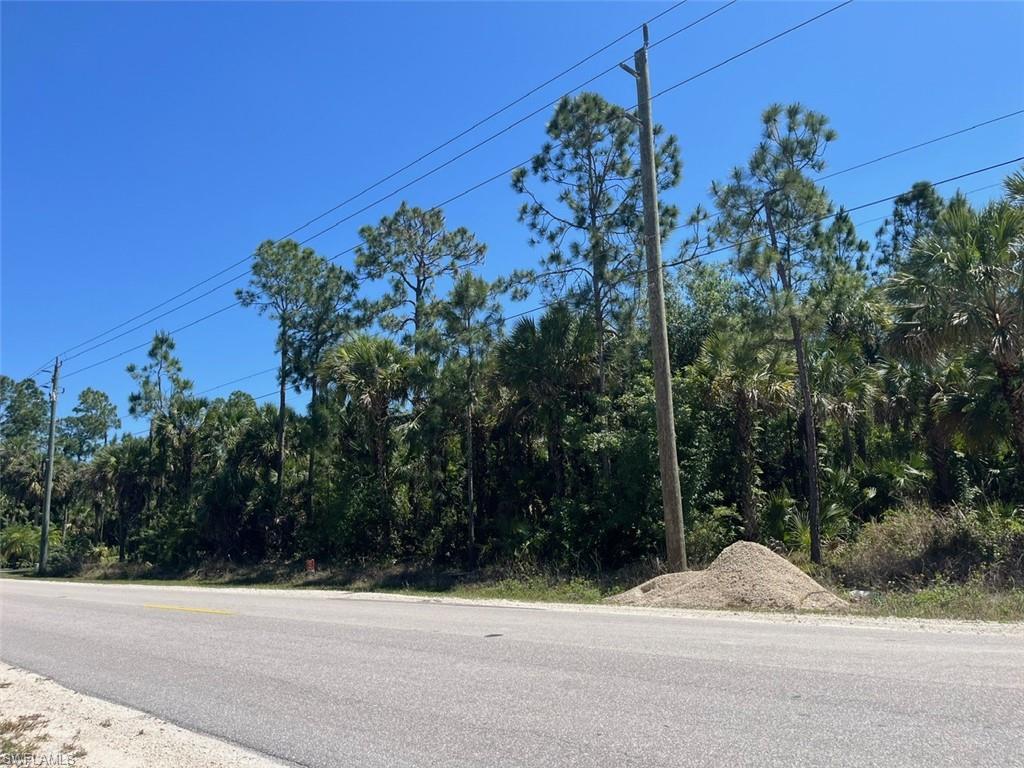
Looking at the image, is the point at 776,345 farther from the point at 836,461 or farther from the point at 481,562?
the point at 481,562

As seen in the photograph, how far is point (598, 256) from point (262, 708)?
18.3 m

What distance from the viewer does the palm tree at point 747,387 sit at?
20.6 meters

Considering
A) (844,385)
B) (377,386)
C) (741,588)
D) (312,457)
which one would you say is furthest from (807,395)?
(312,457)

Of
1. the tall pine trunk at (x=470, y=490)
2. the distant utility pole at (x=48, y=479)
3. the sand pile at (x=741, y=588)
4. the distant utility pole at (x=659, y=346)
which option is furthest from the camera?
the distant utility pole at (x=48, y=479)

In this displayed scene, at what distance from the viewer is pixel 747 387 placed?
2069cm

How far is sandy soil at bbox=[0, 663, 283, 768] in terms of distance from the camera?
19.0 ft

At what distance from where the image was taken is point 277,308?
3819cm

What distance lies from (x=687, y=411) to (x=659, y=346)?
3.77 m

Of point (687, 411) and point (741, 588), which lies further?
point (687, 411)

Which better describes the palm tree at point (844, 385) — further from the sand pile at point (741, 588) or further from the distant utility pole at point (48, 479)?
the distant utility pole at point (48, 479)

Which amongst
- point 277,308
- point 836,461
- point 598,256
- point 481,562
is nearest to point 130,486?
point 277,308

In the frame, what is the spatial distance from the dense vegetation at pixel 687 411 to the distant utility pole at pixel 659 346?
2.13 m

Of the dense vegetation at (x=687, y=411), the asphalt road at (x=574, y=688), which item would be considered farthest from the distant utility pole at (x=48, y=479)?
the asphalt road at (x=574, y=688)

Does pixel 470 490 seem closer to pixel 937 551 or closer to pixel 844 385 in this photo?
pixel 844 385
